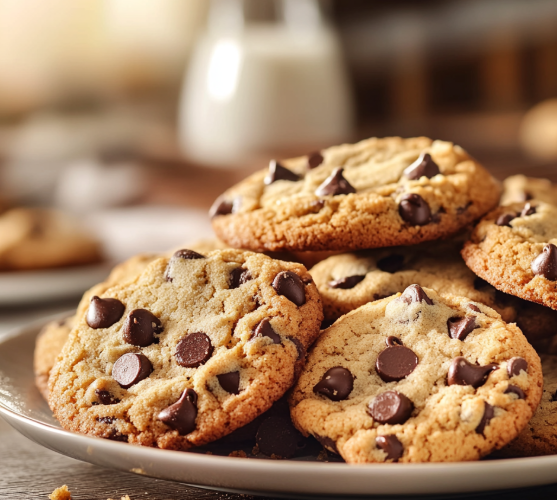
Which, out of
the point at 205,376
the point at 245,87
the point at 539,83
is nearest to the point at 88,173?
the point at 245,87

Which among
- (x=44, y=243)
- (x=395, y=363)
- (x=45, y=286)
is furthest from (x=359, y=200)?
(x=44, y=243)

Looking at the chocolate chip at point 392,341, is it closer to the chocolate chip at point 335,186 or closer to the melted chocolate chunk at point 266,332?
the melted chocolate chunk at point 266,332

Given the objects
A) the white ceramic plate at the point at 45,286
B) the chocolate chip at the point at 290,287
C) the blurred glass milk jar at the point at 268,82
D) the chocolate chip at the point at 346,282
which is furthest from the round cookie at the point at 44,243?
the chocolate chip at the point at 290,287

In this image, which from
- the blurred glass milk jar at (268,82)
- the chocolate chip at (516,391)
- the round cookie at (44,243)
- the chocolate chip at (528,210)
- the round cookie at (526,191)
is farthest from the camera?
the blurred glass milk jar at (268,82)

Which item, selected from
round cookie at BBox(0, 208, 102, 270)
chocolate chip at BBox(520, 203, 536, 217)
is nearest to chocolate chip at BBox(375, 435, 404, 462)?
chocolate chip at BBox(520, 203, 536, 217)

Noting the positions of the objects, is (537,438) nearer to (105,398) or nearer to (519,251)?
(519,251)

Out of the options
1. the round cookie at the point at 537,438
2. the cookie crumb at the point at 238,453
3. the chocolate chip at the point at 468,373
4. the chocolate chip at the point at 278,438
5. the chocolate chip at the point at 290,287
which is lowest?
the round cookie at the point at 537,438

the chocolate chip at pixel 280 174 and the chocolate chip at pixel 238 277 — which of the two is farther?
the chocolate chip at pixel 280 174

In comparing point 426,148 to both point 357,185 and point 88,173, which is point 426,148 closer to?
point 357,185
